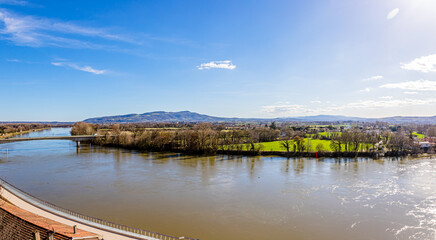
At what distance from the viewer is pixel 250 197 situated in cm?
1636

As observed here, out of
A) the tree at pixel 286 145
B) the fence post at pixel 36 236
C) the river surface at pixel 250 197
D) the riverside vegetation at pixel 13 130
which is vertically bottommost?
the river surface at pixel 250 197

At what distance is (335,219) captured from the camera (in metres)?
12.7

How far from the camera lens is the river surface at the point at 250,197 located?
38.4ft

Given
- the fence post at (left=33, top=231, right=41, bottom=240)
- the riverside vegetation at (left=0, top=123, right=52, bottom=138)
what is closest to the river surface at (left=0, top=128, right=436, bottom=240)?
the fence post at (left=33, top=231, right=41, bottom=240)

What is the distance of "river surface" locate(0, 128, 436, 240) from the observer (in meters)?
11.7

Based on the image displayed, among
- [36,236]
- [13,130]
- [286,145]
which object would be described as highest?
[13,130]

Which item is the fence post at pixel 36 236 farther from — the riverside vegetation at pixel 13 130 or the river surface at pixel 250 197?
the riverside vegetation at pixel 13 130

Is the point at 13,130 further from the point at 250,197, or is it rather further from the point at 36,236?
the point at 36,236

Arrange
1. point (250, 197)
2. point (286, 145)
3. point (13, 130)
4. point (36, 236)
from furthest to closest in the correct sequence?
point (13, 130), point (286, 145), point (250, 197), point (36, 236)

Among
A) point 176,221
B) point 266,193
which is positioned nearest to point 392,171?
point 266,193

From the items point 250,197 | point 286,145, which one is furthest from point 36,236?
point 286,145

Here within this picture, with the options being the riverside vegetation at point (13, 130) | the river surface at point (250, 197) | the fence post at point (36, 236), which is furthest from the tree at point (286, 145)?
the riverside vegetation at point (13, 130)

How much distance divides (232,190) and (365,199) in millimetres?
8482

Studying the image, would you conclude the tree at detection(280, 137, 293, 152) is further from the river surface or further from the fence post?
the fence post
